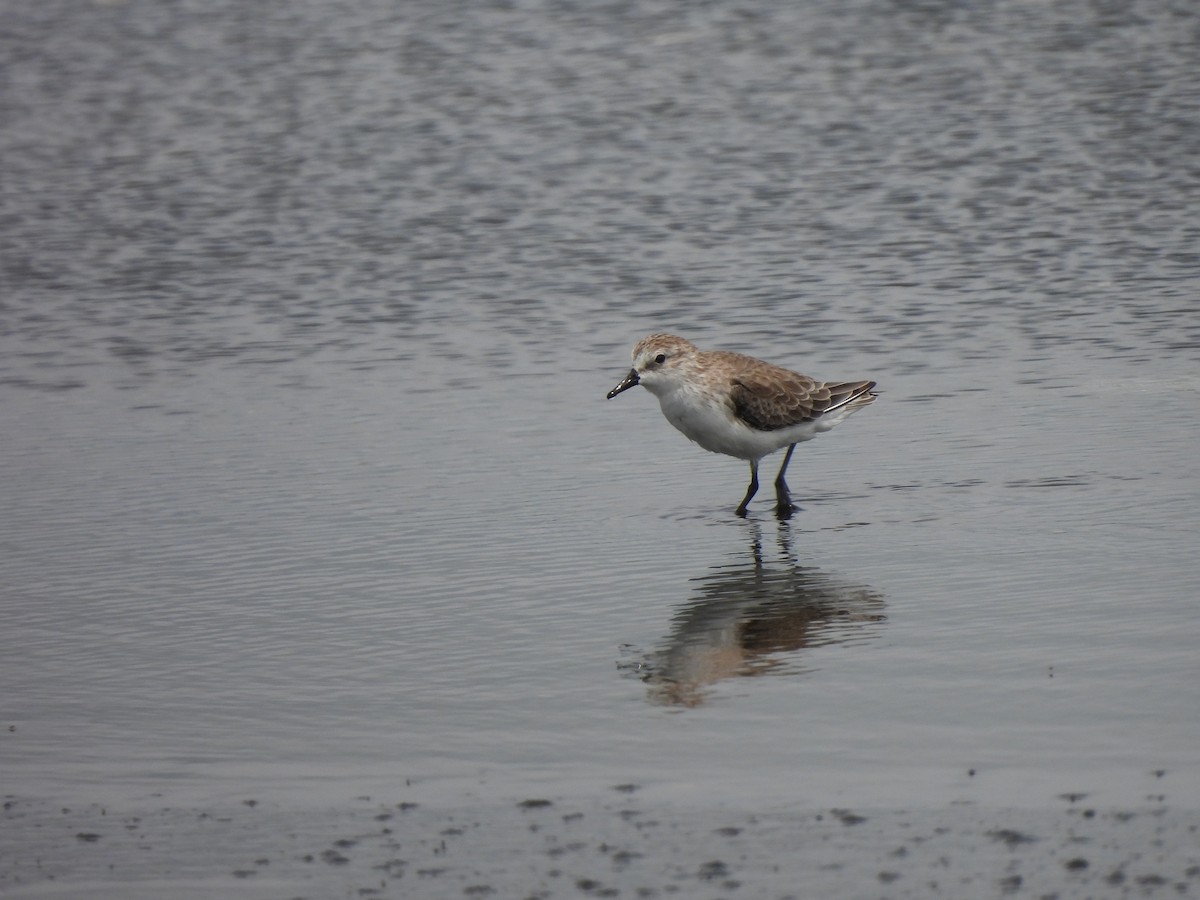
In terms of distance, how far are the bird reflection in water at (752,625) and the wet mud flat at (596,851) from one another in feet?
4.51

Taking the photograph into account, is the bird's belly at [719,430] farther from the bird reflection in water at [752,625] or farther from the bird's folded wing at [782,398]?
the bird reflection in water at [752,625]

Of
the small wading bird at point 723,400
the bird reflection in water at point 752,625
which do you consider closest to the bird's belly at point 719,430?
the small wading bird at point 723,400

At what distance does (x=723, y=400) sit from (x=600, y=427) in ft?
5.71

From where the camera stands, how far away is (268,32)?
31609 mm

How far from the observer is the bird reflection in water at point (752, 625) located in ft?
27.9

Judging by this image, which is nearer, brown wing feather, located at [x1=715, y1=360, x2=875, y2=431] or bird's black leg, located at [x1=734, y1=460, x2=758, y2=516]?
bird's black leg, located at [x1=734, y1=460, x2=758, y2=516]

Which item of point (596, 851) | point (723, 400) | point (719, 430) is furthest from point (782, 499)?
point (596, 851)

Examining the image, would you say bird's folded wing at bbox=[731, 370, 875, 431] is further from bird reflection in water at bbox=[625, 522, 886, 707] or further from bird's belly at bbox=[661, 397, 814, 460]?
bird reflection in water at bbox=[625, 522, 886, 707]

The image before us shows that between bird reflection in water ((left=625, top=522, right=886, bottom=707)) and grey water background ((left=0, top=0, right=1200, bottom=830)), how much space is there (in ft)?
0.11

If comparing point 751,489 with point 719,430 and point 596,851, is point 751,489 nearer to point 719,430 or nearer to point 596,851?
point 719,430

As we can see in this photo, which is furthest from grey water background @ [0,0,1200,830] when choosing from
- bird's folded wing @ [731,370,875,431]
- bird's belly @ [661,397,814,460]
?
bird's folded wing @ [731,370,875,431]

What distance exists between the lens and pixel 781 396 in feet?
39.4

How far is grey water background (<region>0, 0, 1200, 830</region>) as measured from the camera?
7895 millimetres

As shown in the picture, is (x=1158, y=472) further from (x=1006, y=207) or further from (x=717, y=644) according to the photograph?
(x=1006, y=207)
